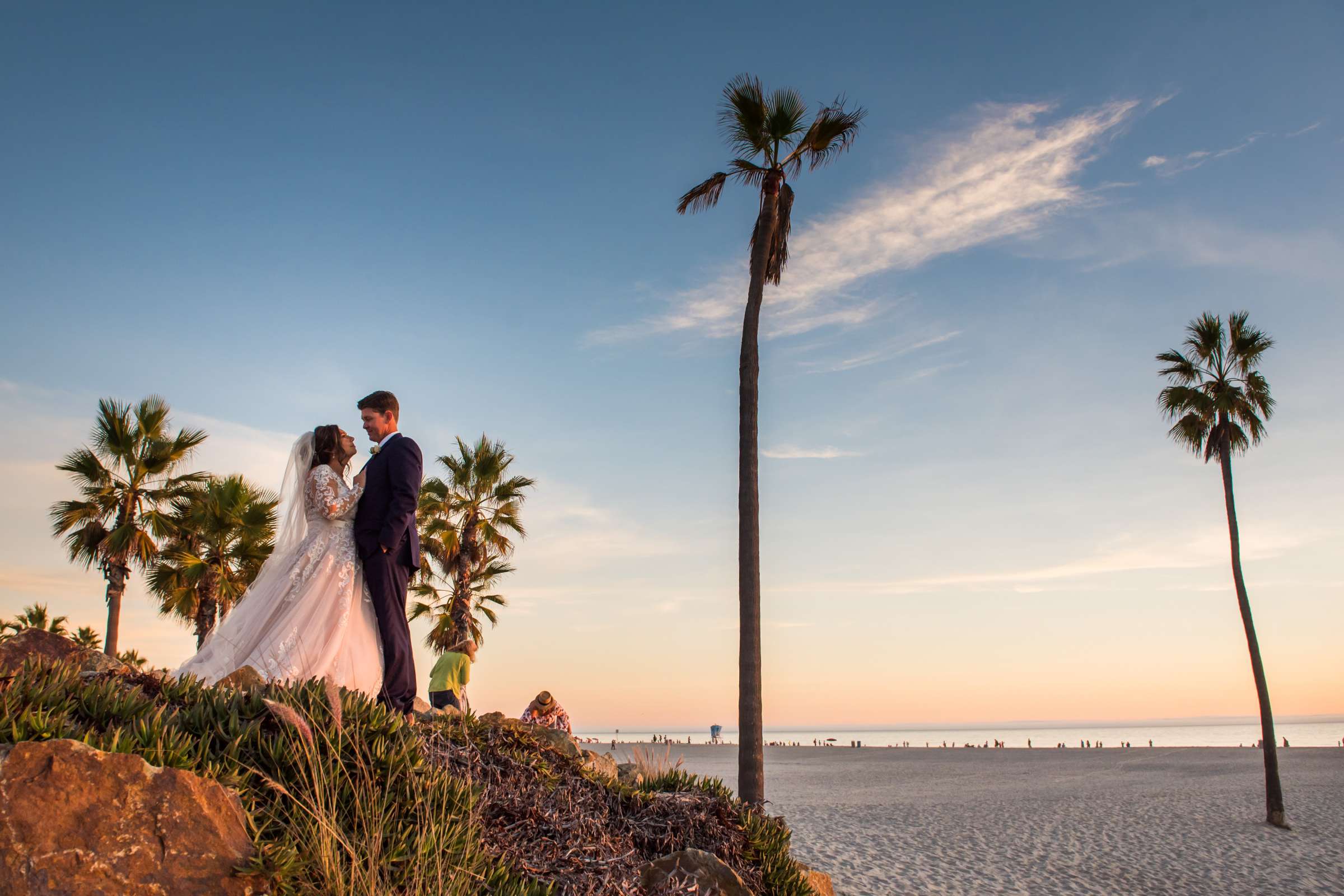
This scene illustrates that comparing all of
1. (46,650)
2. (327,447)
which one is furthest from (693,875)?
(46,650)

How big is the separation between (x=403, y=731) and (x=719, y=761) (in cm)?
4029

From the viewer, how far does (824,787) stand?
31.9 meters

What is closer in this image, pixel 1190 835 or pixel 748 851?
pixel 748 851

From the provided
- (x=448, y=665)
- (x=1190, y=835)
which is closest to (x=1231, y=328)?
(x=1190, y=835)

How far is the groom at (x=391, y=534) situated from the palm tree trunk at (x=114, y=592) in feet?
64.0

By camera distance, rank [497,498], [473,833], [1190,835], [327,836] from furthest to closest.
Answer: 1. [497,498]
2. [1190,835]
3. [473,833]
4. [327,836]

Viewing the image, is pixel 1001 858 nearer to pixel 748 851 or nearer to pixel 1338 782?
pixel 748 851

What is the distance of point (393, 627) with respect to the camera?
20.4 ft

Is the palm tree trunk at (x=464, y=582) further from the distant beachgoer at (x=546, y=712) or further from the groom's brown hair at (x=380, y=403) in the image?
the groom's brown hair at (x=380, y=403)

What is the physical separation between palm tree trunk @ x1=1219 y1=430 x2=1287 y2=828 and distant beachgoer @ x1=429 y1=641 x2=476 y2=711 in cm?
2042

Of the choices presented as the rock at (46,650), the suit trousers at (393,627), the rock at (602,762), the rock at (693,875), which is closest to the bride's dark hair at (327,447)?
the suit trousers at (393,627)

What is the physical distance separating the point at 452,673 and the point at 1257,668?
22.0m

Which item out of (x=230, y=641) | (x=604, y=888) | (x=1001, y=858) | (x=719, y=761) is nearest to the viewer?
(x=604, y=888)

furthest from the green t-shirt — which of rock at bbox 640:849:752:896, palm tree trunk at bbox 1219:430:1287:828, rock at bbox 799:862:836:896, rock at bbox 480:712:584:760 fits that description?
palm tree trunk at bbox 1219:430:1287:828
